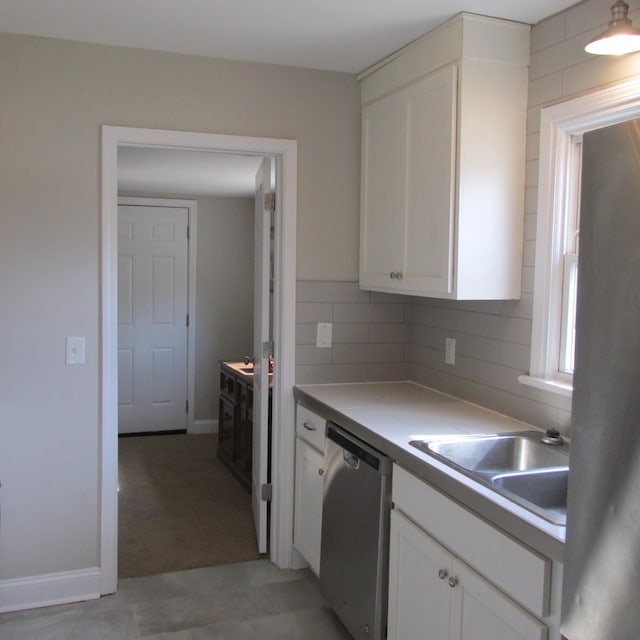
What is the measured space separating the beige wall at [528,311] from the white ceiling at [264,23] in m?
0.11

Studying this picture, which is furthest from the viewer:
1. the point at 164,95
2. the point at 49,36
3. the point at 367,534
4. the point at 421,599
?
the point at 164,95

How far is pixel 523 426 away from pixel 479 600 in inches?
33.6

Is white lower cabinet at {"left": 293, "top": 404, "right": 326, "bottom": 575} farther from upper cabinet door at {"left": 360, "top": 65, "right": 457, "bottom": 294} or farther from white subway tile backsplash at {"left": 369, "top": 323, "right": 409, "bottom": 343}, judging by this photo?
upper cabinet door at {"left": 360, "top": 65, "right": 457, "bottom": 294}

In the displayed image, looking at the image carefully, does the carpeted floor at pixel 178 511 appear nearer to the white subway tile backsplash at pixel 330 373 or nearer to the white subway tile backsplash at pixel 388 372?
the white subway tile backsplash at pixel 330 373

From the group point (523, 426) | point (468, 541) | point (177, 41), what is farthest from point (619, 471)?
point (177, 41)

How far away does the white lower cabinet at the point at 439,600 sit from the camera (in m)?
1.66

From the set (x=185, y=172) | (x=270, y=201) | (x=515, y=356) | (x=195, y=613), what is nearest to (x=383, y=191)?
(x=270, y=201)

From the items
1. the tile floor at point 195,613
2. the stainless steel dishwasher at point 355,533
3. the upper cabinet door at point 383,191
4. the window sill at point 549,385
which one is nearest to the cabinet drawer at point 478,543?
the stainless steel dishwasher at point 355,533

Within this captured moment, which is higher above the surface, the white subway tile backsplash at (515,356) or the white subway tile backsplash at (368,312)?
the white subway tile backsplash at (368,312)

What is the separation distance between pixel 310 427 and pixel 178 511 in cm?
149

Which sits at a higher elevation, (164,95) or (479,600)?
(164,95)

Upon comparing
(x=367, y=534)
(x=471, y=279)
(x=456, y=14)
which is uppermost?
(x=456, y=14)

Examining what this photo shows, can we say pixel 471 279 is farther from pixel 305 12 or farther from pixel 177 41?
pixel 177 41

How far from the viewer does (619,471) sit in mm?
1098
